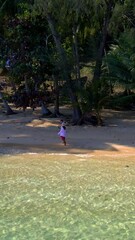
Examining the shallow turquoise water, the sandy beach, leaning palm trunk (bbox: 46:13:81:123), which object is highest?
leaning palm trunk (bbox: 46:13:81:123)

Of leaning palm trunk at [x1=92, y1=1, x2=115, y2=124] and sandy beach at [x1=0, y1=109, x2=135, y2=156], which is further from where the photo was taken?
leaning palm trunk at [x1=92, y1=1, x2=115, y2=124]

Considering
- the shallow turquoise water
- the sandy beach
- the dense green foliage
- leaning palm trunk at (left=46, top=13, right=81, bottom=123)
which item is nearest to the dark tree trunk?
the dense green foliage

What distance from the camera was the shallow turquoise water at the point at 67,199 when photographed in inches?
289

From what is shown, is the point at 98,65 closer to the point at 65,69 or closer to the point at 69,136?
the point at 65,69

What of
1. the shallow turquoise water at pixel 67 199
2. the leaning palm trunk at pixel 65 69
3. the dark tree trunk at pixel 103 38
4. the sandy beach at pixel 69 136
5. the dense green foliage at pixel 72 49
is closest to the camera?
the shallow turquoise water at pixel 67 199

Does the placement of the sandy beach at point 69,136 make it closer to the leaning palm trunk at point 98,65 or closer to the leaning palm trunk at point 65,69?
the leaning palm trunk at point 65,69

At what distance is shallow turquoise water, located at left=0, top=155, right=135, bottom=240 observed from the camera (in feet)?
24.1

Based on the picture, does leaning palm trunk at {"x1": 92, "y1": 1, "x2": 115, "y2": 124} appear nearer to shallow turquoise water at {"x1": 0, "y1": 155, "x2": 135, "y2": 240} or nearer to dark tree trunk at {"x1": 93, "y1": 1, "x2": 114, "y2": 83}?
dark tree trunk at {"x1": 93, "y1": 1, "x2": 114, "y2": 83}

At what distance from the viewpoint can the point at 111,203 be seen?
8938mm

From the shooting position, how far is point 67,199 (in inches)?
363

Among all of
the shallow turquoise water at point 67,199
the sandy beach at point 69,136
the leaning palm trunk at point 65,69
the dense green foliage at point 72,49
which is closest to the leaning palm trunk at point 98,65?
the dense green foliage at point 72,49

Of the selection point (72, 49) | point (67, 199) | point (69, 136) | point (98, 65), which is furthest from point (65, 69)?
point (67, 199)

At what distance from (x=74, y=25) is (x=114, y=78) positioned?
2968mm

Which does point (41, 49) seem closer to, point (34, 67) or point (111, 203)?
point (34, 67)
